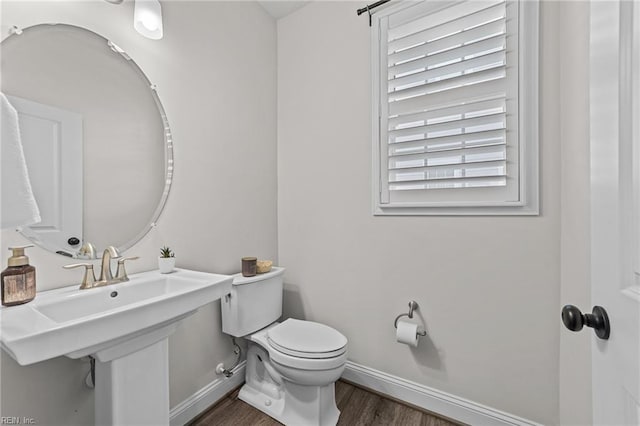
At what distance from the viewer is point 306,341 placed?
4.94 feet

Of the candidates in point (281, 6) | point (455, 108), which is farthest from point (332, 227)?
point (281, 6)

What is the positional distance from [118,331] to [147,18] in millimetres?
1299

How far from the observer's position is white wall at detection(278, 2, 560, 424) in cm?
134

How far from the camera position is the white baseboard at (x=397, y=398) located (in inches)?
56.7

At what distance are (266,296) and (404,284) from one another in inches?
33.3

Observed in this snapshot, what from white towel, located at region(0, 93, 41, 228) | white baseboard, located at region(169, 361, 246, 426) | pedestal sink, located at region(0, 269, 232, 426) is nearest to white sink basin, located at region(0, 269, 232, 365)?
pedestal sink, located at region(0, 269, 232, 426)

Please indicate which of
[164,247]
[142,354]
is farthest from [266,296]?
[142,354]

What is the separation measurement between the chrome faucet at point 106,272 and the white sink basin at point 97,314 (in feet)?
0.12

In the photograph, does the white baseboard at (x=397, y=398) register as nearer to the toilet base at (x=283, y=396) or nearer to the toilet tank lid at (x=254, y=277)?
the toilet base at (x=283, y=396)

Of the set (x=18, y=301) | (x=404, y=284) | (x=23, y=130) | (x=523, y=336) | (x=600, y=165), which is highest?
(x=23, y=130)

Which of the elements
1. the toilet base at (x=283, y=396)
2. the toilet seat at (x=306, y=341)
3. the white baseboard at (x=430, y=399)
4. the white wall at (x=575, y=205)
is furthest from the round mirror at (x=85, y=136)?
the white wall at (x=575, y=205)

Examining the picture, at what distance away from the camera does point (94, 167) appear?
1188mm

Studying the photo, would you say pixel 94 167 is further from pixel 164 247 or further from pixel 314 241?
pixel 314 241

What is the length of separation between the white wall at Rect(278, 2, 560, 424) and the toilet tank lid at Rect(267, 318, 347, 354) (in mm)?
320
